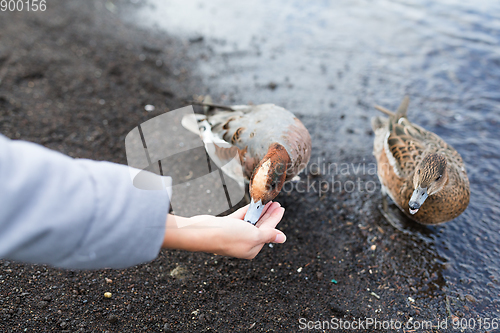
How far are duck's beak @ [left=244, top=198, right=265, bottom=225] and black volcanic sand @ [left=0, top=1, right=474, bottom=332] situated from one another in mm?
692

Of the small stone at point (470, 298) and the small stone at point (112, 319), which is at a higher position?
the small stone at point (470, 298)

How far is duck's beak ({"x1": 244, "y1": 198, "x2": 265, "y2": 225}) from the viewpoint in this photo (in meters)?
2.23

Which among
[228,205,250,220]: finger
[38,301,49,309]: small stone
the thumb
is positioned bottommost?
[38,301,49,309]: small stone

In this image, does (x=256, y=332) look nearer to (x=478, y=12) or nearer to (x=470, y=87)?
(x=470, y=87)

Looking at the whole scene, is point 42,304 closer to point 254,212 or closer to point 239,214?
point 239,214

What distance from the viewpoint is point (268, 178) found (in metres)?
2.52

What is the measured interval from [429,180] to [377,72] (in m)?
3.22

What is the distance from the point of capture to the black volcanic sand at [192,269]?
7.54 feet

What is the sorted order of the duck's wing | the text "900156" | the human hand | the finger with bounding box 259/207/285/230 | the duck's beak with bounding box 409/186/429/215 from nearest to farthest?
the human hand, the finger with bounding box 259/207/285/230, the duck's beak with bounding box 409/186/429/215, the duck's wing, the text "900156"

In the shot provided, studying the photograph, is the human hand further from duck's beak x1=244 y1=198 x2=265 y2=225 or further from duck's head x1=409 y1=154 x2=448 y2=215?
duck's head x1=409 y1=154 x2=448 y2=215

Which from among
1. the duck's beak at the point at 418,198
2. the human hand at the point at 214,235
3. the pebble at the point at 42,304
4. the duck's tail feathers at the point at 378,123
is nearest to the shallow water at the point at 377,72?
the duck's tail feathers at the point at 378,123

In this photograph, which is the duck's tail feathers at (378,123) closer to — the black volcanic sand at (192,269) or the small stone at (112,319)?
the black volcanic sand at (192,269)

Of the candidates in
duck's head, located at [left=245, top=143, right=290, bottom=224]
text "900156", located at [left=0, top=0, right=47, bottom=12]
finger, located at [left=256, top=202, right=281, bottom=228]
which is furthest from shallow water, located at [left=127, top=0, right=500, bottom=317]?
text "900156", located at [left=0, top=0, right=47, bottom=12]

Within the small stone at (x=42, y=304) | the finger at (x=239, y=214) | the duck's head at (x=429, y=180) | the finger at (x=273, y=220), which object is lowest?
the small stone at (x=42, y=304)
